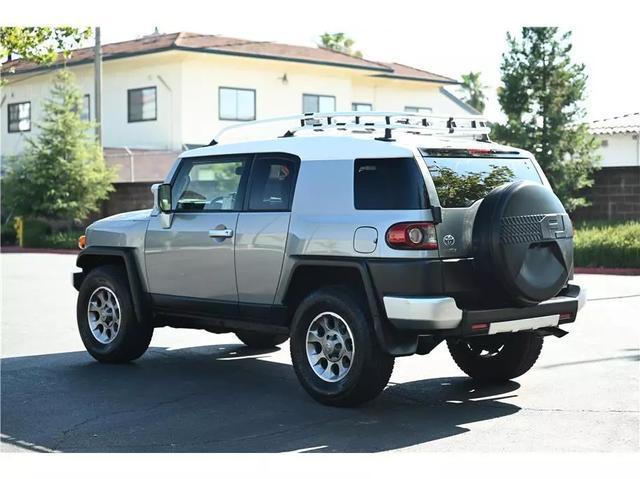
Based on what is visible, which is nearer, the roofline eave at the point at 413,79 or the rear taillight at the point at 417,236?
the rear taillight at the point at 417,236

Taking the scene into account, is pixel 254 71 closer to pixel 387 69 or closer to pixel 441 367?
pixel 387 69

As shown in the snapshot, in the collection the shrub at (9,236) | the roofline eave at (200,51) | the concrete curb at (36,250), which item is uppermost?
the roofline eave at (200,51)

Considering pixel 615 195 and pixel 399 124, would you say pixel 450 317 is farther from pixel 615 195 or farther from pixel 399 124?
pixel 615 195

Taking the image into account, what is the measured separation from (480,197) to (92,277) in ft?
13.7

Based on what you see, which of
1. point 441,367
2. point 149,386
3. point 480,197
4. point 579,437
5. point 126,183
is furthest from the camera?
point 126,183

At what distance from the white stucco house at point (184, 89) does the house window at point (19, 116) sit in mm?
43

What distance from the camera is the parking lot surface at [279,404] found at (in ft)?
22.1

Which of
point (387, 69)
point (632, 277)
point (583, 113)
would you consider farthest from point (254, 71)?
point (632, 277)

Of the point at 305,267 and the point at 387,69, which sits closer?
the point at 305,267

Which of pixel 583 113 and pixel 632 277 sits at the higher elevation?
pixel 583 113

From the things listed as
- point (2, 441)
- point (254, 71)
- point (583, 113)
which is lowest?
point (2, 441)

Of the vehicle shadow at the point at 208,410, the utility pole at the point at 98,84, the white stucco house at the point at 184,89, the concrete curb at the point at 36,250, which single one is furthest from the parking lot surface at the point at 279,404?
the white stucco house at the point at 184,89

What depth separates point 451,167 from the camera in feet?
25.3

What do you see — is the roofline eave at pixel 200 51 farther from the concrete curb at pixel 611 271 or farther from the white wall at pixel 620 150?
the concrete curb at pixel 611 271
